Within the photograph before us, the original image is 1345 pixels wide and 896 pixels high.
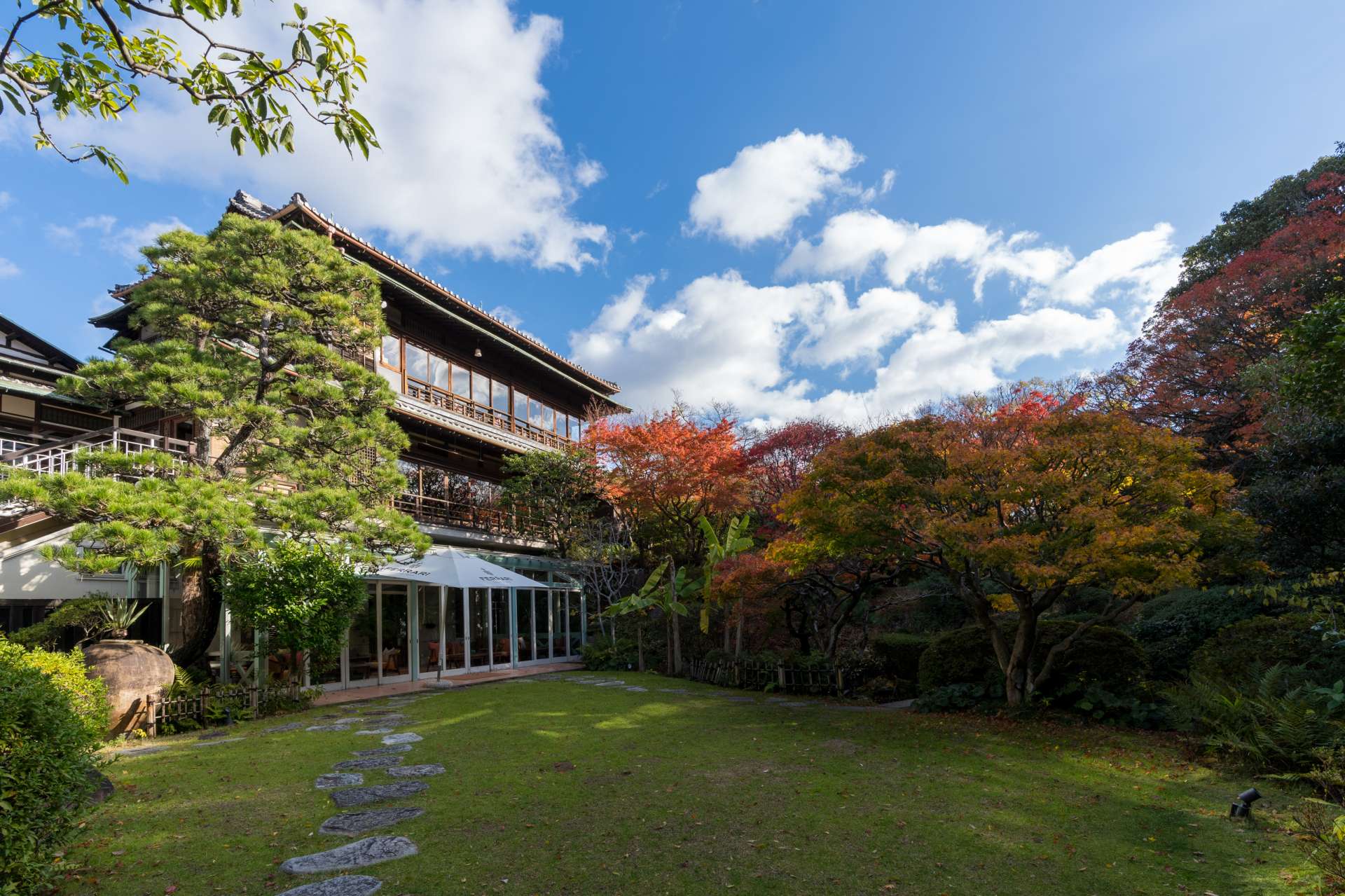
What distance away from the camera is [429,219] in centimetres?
1026

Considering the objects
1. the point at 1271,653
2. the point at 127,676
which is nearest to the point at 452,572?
the point at 127,676

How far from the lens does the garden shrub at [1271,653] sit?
7.51m

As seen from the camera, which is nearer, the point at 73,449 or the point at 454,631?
the point at 73,449

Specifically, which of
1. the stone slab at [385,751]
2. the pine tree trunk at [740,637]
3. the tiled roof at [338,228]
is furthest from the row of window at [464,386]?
the stone slab at [385,751]

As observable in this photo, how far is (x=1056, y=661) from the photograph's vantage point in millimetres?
10086

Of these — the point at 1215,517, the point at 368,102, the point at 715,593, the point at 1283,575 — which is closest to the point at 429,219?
the point at 368,102

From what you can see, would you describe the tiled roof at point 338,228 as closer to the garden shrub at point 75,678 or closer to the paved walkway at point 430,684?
the garden shrub at point 75,678

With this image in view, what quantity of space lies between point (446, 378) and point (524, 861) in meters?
16.7

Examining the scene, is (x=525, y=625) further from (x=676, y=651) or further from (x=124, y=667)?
(x=124, y=667)

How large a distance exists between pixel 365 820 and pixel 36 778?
2.29m

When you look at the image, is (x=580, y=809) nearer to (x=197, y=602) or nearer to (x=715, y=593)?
(x=715, y=593)

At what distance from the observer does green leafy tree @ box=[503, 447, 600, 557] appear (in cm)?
1920

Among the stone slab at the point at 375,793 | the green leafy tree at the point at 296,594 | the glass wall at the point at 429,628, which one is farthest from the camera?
the glass wall at the point at 429,628

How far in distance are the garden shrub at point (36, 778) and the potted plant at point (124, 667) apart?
19.1 ft
